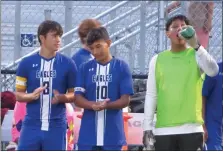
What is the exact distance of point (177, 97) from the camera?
7.49 metres

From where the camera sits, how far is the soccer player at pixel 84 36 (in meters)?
8.76

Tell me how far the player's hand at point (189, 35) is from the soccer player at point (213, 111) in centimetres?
149

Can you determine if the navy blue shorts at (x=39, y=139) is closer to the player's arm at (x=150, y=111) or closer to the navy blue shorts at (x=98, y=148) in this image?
the navy blue shorts at (x=98, y=148)

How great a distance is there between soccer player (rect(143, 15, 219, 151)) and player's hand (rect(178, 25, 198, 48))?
0.25 feet

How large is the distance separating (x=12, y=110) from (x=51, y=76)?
181 cm

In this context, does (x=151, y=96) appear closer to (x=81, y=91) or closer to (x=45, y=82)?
(x=81, y=91)

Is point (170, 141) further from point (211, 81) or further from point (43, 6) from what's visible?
point (43, 6)

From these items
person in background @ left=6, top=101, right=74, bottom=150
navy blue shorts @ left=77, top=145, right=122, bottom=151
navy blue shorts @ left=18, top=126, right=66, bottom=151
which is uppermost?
person in background @ left=6, top=101, right=74, bottom=150

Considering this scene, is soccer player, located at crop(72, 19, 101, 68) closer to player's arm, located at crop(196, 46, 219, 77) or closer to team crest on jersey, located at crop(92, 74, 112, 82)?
team crest on jersey, located at crop(92, 74, 112, 82)

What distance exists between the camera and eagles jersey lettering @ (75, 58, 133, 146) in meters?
7.91

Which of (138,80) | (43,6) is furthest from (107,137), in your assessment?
(43,6)

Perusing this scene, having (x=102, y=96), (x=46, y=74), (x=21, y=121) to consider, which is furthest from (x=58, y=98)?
(x=21, y=121)

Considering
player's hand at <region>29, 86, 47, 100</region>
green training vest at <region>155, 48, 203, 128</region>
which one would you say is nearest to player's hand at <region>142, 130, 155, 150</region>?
green training vest at <region>155, 48, 203, 128</region>

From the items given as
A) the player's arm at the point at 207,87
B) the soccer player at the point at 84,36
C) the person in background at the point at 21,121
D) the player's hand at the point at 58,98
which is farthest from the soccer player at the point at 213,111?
the player's hand at the point at 58,98
